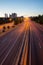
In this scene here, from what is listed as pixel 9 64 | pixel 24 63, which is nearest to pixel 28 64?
pixel 24 63

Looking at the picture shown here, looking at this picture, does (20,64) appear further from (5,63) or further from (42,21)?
(42,21)

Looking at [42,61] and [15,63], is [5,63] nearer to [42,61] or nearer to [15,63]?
[15,63]

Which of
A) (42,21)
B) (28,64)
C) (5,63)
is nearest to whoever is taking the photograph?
(28,64)

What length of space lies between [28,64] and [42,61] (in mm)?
1794

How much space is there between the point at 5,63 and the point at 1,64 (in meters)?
0.48

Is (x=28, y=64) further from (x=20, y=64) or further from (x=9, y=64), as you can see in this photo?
(x=9, y=64)

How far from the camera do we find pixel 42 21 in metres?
116

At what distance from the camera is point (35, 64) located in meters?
14.7

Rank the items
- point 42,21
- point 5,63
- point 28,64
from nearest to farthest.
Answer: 1. point 28,64
2. point 5,63
3. point 42,21

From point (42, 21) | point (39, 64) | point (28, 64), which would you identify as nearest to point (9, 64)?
point (28, 64)

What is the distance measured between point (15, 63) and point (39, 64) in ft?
7.26

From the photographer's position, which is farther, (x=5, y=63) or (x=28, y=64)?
(x=5, y=63)

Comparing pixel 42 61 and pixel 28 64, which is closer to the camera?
pixel 28 64

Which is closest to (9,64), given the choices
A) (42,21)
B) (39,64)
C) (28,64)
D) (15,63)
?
(15,63)
